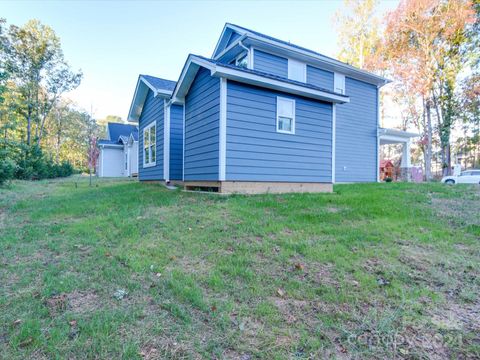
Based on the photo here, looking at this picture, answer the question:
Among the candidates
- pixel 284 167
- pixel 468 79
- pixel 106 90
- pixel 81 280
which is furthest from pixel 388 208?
pixel 106 90

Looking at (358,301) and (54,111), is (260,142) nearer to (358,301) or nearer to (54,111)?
(358,301)

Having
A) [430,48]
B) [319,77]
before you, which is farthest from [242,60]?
[430,48]

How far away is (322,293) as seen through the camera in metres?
2.65

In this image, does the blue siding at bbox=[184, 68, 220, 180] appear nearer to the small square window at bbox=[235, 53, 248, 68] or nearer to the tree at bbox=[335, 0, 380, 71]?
the small square window at bbox=[235, 53, 248, 68]

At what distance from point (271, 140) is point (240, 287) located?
5.25 metres

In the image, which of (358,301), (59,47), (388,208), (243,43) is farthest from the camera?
(59,47)

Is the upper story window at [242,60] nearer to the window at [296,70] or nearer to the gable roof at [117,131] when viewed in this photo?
the window at [296,70]

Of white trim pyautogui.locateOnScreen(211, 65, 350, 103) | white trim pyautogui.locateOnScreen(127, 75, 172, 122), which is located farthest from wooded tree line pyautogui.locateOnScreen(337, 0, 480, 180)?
white trim pyautogui.locateOnScreen(127, 75, 172, 122)

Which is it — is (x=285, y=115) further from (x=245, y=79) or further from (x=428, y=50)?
(x=428, y=50)

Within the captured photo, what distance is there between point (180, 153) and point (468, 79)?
2336 cm

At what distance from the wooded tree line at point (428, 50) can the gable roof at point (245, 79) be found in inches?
626

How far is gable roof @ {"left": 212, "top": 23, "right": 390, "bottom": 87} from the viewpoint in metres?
9.58

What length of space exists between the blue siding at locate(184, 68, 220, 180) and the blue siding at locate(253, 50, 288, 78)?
9.31ft

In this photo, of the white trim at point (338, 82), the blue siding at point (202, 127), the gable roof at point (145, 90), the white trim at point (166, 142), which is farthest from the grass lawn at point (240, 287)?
the white trim at point (338, 82)
